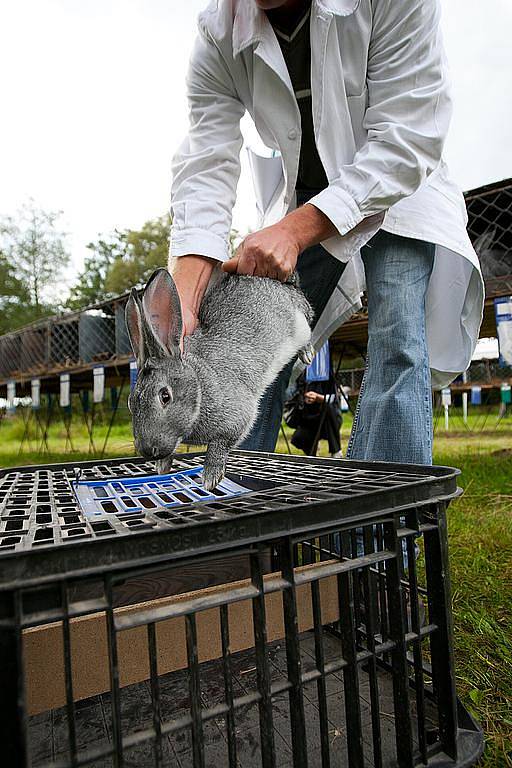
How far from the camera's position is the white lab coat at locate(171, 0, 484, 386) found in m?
1.08

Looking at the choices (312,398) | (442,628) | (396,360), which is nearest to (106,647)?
(442,628)

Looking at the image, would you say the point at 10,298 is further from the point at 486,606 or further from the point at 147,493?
the point at 486,606

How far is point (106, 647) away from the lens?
0.81 metres

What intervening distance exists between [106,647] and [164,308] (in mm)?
531

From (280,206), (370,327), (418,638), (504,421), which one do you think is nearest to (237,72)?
(280,206)

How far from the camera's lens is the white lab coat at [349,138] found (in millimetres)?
1084

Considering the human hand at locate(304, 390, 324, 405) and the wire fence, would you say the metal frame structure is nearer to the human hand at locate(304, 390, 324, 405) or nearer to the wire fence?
the wire fence

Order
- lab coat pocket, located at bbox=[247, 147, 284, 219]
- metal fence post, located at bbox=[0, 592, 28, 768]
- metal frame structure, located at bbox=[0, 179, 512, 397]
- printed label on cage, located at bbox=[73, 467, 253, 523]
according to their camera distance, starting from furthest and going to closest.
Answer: metal frame structure, located at bbox=[0, 179, 512, 397], lab coat pocket, located at bbox=[247, 147, 284, 219], printed label on cage, located at bbox=[73, 467, 253, 523], metal fence post, located at bbox=[0, 592, 28, 768]

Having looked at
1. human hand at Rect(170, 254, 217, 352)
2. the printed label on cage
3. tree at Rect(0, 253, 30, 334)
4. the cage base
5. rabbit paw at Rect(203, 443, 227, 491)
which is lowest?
the cage base

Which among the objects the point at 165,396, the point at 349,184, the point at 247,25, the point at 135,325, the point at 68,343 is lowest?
the point at 165,396

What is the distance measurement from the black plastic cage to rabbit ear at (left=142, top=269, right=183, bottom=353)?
0.88ft

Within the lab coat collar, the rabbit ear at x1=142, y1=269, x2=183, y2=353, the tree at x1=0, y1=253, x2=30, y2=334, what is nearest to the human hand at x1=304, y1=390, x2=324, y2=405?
the lab coat collar

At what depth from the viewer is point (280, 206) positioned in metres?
→ 1.43

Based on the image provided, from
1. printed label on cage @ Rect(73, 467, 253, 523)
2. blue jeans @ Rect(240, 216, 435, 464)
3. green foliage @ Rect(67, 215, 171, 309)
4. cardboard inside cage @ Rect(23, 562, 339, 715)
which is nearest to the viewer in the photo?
cardboard inside cage @ Rect(23, 562, 339, 715)
